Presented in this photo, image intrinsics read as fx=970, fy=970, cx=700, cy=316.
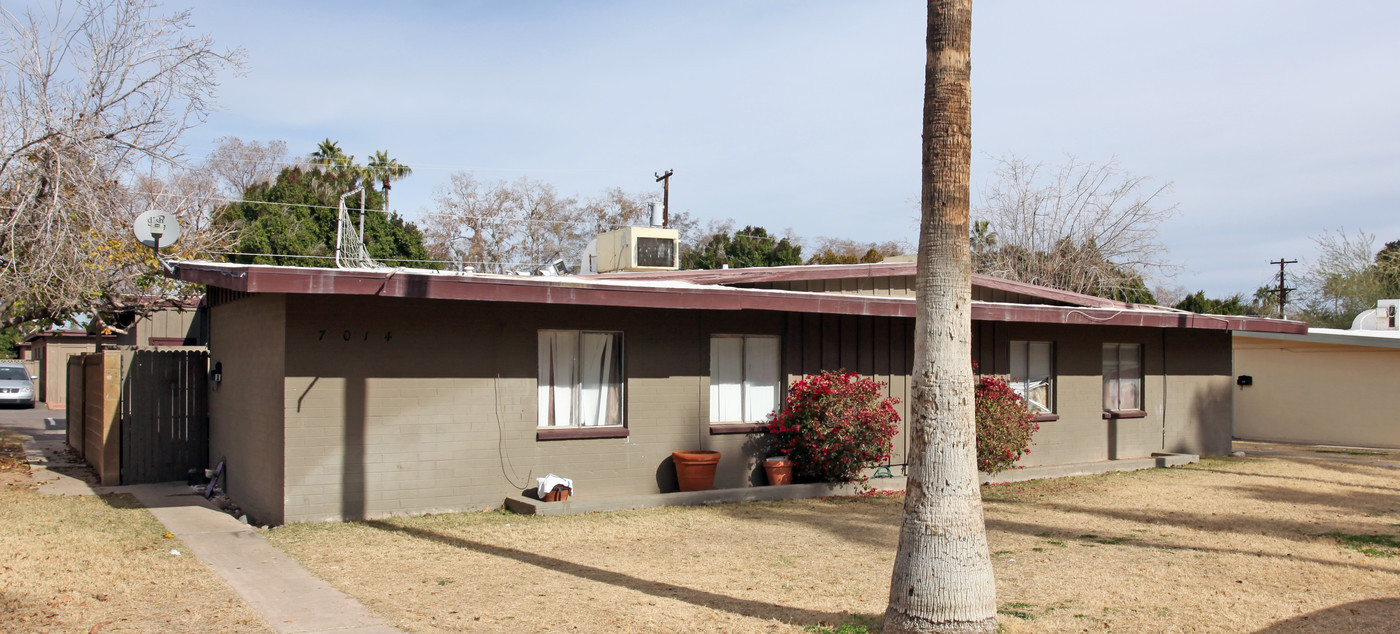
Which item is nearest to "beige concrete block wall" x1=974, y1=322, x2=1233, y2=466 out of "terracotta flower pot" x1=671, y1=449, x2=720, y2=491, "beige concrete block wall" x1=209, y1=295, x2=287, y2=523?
"terracotta flower pot" x1=671, y1=449, x2=720, y2=491

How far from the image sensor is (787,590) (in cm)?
720

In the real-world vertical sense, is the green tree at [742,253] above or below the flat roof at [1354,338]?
above

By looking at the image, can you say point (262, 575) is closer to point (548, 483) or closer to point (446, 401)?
point (446, 401)

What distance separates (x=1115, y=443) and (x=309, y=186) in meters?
35.1

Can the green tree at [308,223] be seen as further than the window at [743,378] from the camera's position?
Yes

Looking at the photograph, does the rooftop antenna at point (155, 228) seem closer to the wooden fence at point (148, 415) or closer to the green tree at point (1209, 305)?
the wooden fence at point (148, 415)

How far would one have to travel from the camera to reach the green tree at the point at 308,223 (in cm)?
3328

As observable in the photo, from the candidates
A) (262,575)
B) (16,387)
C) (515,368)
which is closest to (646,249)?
(515,368)

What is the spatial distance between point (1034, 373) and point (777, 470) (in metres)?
5.52

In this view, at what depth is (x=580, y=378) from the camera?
37.2ft


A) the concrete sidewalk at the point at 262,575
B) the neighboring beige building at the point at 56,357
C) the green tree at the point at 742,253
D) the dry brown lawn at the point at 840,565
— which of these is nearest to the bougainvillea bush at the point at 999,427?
the dry brown lawn at the point at 840,565

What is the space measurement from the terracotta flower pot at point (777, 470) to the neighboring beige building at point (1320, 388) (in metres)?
12.5

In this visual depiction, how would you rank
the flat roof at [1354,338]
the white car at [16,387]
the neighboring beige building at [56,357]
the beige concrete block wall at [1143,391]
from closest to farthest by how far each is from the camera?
the beige concrete block wall at [1143,391], the flat roof at [1354,338], the white car at [16,387], the neighboring beige building at [56,357]

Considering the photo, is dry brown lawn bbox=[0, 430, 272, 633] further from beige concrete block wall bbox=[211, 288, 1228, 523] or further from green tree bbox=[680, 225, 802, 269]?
green tree bbox=[680, 225, 802, 269]
